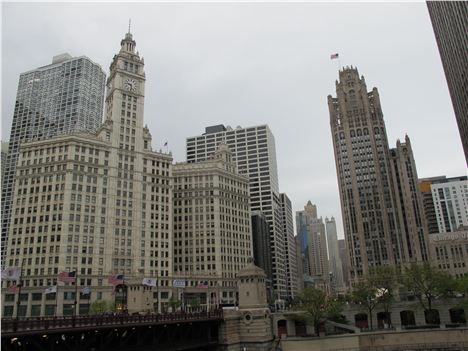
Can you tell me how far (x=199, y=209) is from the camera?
13988 centimetres

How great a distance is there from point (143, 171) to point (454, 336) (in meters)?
90.0

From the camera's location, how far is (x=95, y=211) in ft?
374

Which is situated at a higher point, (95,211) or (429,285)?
(95,211)

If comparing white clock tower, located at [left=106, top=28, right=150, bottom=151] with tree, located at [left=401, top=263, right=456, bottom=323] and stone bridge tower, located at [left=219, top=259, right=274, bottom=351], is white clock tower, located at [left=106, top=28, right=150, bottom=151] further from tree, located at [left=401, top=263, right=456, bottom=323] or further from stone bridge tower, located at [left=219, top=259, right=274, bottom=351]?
tree, located at [left=401, top=263, right=456, bottom=323]

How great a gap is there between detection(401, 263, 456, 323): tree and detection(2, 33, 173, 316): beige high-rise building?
187 ft

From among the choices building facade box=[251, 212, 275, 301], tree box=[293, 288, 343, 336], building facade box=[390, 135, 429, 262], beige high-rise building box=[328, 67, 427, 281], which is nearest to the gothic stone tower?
beige high-rise building box=[328, 67, 427, 281]

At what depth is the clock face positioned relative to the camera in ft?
430

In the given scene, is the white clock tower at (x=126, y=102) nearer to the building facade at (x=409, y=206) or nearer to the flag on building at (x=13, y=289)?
the flag on building at (x=13, y=289)

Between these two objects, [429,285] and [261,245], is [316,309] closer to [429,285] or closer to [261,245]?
[429,285]

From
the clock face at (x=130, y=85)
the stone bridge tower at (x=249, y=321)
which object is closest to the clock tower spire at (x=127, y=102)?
the clock face at (x=130, y=85)

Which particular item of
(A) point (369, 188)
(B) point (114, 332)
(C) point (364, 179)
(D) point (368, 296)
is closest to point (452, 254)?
(A) point (369, 188)

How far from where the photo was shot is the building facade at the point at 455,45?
334ft

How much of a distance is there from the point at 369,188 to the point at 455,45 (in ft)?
193

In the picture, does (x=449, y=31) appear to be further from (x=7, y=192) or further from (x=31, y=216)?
(x=7, y=192)
